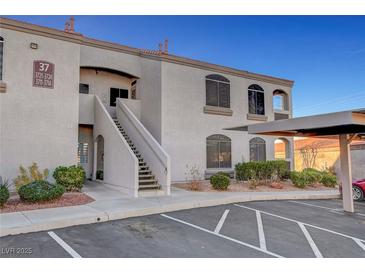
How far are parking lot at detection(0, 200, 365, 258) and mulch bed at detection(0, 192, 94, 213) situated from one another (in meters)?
2.21

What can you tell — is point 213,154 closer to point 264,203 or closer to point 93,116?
point 264,203

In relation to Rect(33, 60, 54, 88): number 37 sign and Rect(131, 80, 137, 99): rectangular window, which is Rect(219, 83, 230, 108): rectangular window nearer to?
Rect(131, 80, 137, 99): rectangular window

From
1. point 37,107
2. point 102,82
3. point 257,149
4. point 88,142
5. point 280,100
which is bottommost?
point 257,149

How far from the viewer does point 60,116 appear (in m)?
12.3

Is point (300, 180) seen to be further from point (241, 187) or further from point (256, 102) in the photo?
point (256, 102)

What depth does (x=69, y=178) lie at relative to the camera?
10.9m

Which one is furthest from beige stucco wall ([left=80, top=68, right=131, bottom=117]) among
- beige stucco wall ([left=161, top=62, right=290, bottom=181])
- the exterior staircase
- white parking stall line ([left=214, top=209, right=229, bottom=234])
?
Answer: white parking stall line ([left=214, top=209, right=229, bottom=234])

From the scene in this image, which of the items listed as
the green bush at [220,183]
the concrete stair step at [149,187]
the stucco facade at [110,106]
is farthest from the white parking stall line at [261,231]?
the concrete stair step at [149,187]

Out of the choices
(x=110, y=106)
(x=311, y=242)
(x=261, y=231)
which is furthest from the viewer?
(x=110, y=106)

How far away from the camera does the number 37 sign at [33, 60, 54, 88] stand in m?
11.8

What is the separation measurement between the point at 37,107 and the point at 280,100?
16.0 meters

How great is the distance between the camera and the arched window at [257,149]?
17.6m

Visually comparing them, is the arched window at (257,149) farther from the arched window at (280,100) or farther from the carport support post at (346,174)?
the carport support post at (346,174)

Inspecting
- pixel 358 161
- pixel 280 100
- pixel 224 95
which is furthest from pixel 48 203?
pixel 358 161
